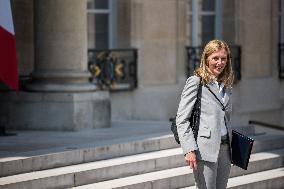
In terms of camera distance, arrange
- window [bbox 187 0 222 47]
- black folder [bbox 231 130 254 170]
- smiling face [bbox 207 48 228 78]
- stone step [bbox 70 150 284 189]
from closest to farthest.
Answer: smiling face [bbox 207 48 228 78], black folder [bbox 231 130 254 170], stone step [bbox 70 150 284 189], window [bbox 187 0 222 47]

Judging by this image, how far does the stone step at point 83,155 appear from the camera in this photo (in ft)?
35.6

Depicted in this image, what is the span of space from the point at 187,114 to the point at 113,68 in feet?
30.1

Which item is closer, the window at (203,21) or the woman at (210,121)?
the woman at (210,121)

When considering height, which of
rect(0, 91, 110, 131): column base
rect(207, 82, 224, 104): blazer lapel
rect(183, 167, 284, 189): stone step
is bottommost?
rect(183, 167, 284, 189): stone step

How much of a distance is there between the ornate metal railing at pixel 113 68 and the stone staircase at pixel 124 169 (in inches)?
156

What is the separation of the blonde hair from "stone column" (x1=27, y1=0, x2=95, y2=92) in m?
6.29

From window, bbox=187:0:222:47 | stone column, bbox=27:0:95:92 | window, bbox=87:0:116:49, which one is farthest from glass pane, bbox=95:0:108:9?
stone column, bbox=27:0:95:92

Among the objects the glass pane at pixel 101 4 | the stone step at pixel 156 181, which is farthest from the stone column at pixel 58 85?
the glass pane at pixel 101 4

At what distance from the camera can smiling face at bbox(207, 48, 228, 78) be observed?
321 inches

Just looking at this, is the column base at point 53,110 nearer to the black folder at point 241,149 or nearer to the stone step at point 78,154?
the stone step at point 78,154

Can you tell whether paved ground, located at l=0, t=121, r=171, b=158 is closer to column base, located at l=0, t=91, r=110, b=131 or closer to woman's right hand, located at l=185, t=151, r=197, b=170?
column base, located at l=0, t=91, r=110, b=131

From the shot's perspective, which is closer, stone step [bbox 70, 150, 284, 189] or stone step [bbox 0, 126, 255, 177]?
stone step [bbox 0, 126, 255, 177]

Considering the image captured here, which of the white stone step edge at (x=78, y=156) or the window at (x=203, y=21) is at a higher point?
the window at (x=203, y=21)

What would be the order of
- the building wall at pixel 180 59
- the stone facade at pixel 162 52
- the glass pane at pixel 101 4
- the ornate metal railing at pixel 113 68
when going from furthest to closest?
the building wall at pixel 180 59 < the glass pane at pixel 101 4 < the ornate metal railing at pixel 113 68 < the stone facade at pixel 162 52
